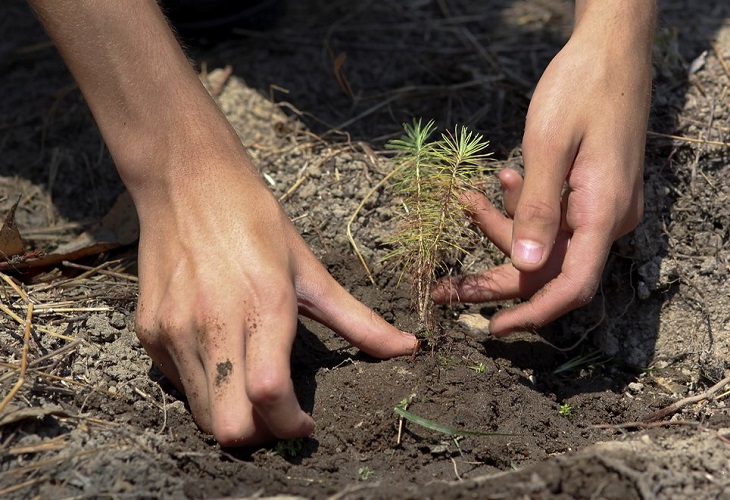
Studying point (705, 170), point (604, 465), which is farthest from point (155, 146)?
point (705, 170)

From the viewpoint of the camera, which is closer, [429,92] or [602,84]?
[602,84]

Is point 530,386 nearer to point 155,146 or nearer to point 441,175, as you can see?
point 441,175

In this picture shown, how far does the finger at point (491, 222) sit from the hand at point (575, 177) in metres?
0.09

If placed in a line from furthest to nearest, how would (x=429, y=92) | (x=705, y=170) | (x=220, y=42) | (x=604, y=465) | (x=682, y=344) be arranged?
(x=220, y=42) < (x=429, y=92) < (x=705, y=170) < (x=682, y=344) < (x=604, y=465)

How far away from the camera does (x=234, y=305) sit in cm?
210

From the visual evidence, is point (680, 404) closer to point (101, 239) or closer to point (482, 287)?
point (482, 287)

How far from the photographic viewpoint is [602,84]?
7.95 ft

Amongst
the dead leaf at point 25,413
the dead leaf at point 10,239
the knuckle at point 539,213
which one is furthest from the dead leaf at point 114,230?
the knuckle at point 539,213

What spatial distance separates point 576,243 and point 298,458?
1039 millimetres

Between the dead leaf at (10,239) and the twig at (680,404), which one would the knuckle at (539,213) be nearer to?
the twig at (680,404)

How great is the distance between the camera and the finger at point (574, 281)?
233cm

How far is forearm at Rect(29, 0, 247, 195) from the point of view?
2293 millimetres

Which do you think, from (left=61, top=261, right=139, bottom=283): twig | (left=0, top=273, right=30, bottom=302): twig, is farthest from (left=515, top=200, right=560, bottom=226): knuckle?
(left=0, top=273, right=30, bottom=302): twig

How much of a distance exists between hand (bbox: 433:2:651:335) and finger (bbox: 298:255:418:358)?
1.11 feet
